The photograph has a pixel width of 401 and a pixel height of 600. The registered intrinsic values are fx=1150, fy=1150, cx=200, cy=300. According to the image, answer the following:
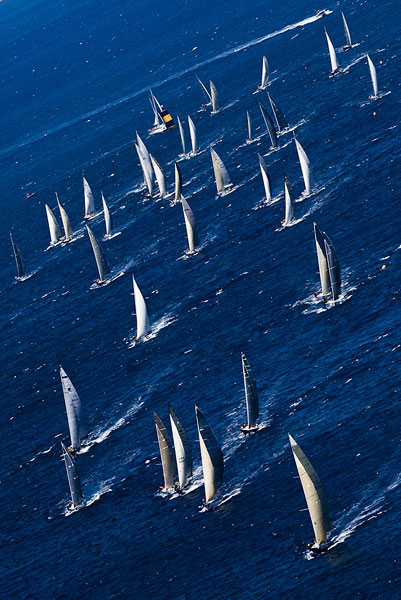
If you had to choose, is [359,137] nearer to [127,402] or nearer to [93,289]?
[93,289]

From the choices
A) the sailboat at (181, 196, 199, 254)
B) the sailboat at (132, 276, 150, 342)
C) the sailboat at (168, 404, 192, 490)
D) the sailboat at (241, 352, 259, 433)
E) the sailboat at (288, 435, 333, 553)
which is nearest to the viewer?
the sailboat at (288, 435, 333, 553)

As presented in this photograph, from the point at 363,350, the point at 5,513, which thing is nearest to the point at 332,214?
the point at 363,350

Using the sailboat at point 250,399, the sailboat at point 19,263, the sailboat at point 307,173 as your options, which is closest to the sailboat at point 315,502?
the sailboat at point 250,399

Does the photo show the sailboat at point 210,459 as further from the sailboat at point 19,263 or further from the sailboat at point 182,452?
the sailboat at point 19,263

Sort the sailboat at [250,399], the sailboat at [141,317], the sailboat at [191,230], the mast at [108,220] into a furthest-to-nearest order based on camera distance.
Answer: the mast at [108,220] → the sailboat at [191,230] → the sailboat at [141,317] → the sailboat at [250,399]

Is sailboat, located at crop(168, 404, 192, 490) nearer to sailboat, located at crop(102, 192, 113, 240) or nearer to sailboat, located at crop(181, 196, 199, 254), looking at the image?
sailboat, located at crop(181, 196, 199, 254)

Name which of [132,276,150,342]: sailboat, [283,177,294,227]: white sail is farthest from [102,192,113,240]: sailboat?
[132,276,150,342]: sailboat

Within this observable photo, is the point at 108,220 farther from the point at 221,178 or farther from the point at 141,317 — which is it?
the point at 141,317
